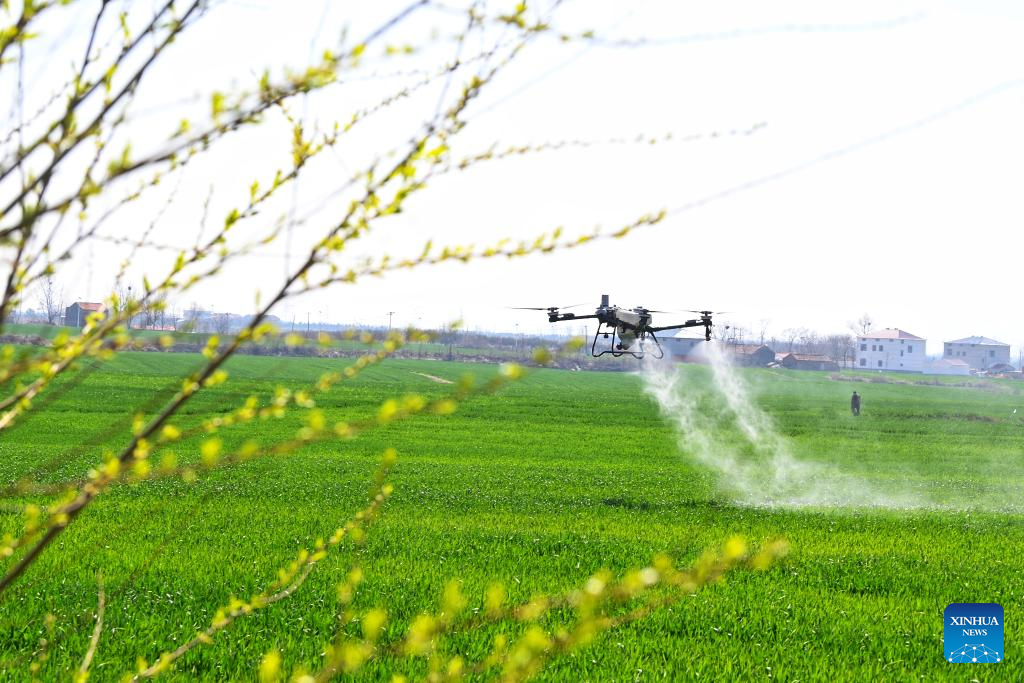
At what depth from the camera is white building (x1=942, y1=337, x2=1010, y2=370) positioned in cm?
16388

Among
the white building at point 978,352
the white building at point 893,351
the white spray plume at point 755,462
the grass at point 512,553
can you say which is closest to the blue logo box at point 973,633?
the grass at point 512,553

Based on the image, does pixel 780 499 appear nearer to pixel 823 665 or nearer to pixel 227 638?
pixel 823 665

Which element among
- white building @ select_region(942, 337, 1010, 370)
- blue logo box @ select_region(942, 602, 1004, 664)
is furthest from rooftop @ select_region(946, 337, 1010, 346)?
blue logo box @ select_region(942, 602, 1004, 664)

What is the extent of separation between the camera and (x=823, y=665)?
884cm

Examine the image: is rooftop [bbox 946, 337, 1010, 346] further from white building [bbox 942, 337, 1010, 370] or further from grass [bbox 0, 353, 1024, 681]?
grass [bbox 0, 353, 1024, 681]

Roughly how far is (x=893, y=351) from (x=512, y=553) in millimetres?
145883

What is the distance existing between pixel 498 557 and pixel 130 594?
5.31 meters

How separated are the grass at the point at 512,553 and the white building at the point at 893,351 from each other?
12097cm

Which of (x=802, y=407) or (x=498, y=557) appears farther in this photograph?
(x=802, y=407)

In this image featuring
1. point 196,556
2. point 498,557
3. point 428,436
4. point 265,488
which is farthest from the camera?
point 428,436

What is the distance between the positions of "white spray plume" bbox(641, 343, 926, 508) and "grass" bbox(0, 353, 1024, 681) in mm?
1173

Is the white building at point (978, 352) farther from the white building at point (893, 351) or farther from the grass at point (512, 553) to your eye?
the grass at point (512, 553)

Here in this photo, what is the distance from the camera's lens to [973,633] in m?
9.86

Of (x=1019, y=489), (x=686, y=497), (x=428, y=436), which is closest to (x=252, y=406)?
(x=686, y=497)
